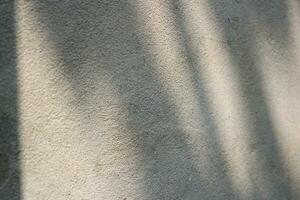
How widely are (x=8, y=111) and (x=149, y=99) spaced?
497 mm

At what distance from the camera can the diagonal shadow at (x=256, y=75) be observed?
69.6 inches

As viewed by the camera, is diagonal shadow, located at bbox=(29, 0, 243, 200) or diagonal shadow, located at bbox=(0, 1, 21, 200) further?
diagonal shadow, located at bbox=(29, 0, 243, 200)

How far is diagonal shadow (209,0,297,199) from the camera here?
177cm

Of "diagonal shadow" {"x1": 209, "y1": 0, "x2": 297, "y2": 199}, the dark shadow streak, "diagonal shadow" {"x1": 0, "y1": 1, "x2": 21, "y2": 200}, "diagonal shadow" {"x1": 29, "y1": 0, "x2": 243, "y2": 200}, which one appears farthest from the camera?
"diagonal shadow" {"x1": 209, "y1": 0, "x2": 297, "y2": 199}

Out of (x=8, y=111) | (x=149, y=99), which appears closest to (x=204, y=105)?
(x=149, y=99)

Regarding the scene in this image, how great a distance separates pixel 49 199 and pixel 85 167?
0.49ft

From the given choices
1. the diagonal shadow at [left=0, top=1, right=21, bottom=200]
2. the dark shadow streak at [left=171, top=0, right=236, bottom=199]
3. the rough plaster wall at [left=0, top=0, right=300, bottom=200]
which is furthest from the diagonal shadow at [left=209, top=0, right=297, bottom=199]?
the diagonal shadow at [left=0, top=1, right=21, bottom=200]

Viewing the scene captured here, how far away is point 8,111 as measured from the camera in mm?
1227

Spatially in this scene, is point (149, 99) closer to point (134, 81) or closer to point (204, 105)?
point (134, 81)

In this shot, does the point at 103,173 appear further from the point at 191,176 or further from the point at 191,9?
the point at 191,9

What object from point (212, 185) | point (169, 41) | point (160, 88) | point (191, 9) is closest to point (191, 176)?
point (212, 185)

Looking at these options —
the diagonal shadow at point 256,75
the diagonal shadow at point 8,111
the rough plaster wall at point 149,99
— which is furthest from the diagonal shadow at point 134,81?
the diagonal shadow at point 256,75

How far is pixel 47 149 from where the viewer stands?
51.1 inches

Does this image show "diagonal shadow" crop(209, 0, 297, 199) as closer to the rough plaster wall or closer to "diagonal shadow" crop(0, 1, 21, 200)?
the rough plaster wall
